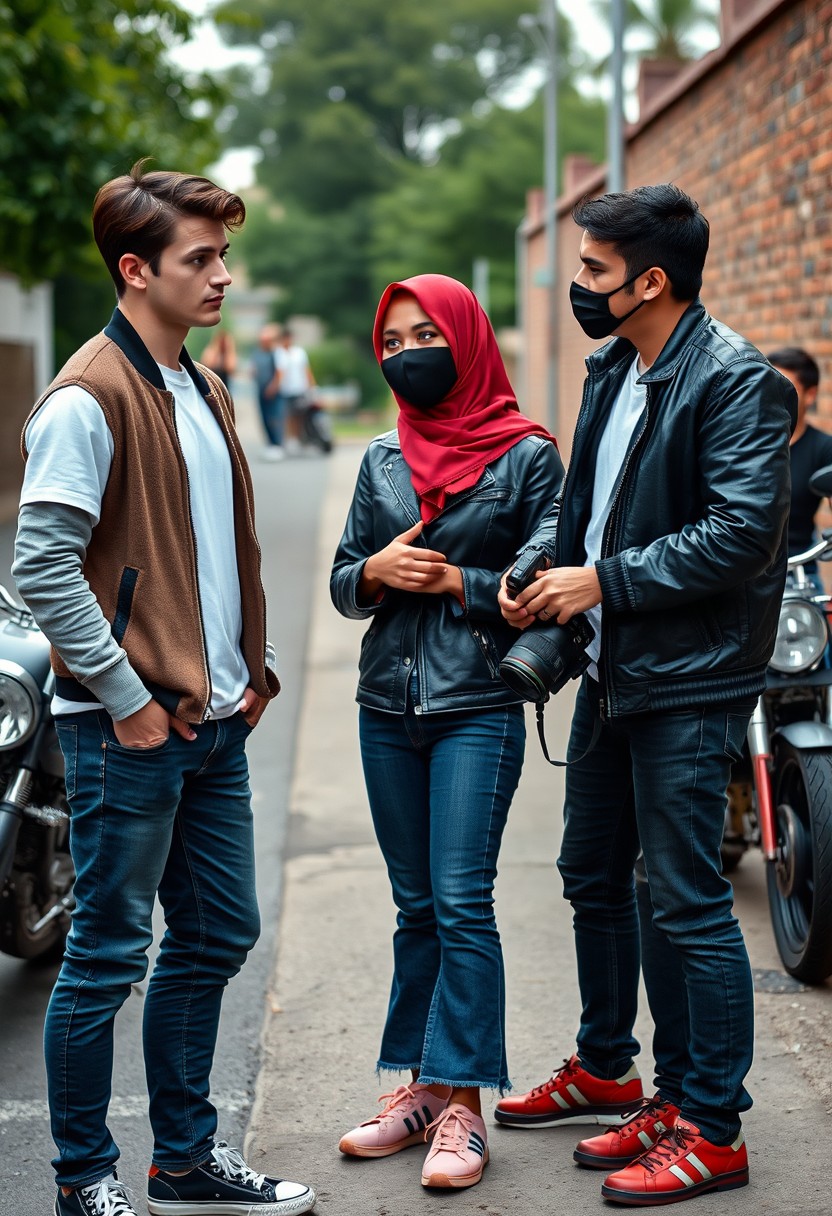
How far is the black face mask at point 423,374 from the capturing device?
11.1 feet

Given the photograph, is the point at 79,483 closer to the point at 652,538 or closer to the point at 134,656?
the point at 134,656

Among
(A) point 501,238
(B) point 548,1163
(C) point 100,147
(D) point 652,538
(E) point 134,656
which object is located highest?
(A) point 501,238

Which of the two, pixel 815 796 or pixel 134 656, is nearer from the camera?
pixel 134 656

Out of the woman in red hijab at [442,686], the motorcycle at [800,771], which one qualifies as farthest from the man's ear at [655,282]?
the motorcycle at [800,771]

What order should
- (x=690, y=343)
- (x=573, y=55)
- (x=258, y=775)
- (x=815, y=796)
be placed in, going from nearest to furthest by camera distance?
1. (x=690, y=343)
2. (x=815, y=796)
3. (x=258, y=775)
4. (x=573, y=55)

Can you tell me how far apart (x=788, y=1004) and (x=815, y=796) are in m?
0.60

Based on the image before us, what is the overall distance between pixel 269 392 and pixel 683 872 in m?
19.1

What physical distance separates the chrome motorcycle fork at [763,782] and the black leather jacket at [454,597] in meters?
1.17

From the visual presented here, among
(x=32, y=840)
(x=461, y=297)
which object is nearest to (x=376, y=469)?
(x=461, y=297)

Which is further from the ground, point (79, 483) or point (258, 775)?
point (79, 483)

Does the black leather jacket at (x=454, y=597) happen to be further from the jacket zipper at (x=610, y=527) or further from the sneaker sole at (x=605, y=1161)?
the sneaker sole at (x=605, y=1161)

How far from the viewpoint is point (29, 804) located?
164 inches

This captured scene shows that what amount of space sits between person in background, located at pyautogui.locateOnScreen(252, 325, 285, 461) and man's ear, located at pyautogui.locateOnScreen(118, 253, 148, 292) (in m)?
18.7

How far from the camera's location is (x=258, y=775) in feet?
23.8
